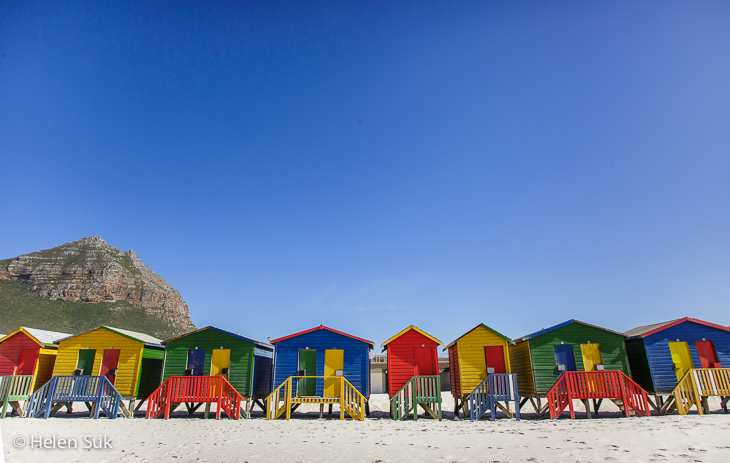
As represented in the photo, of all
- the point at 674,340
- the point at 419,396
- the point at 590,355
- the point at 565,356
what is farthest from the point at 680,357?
the point at 419,396

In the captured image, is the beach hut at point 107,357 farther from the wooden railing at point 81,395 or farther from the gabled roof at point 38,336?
the gabled roof at point 38,336

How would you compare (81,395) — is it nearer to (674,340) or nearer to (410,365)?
(410,365)

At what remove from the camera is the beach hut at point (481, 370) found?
17672 millimetres

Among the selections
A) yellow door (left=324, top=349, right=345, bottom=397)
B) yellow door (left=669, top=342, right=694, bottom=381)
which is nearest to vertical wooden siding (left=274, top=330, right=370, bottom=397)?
yellow door (left=324, top=349, right=345, bottom=397)

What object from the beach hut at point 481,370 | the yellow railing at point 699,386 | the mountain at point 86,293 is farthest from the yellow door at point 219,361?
the mountain at point 86,293

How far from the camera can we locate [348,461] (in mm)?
9414

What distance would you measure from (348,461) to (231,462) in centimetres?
264

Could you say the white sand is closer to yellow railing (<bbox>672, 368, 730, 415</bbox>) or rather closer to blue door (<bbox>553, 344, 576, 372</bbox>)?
yellow railing (<bbox>672, 368, 730, 415</bbox>)

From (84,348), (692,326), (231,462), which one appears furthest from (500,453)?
(84,348)

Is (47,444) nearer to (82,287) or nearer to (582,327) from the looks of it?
(582,327)

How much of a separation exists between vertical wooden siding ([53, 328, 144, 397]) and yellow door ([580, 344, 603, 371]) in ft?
68.1

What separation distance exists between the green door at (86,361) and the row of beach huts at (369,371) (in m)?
0.05

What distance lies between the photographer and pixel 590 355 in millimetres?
18688

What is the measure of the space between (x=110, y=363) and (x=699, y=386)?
26848 millimetres
